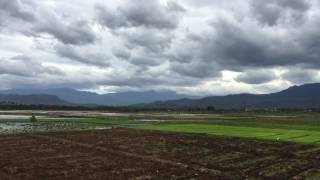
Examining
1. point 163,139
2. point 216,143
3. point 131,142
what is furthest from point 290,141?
point 131,142

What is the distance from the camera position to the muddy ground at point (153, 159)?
24094 mm

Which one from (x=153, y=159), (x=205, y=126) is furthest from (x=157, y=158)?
(x=205, y=126)

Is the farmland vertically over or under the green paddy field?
under

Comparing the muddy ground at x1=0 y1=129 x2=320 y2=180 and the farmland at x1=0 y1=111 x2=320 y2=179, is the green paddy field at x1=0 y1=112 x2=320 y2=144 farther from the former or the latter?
the muddy ground at x1=0 y1=129 x2=320 y2=180

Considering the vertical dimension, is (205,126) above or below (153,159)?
above

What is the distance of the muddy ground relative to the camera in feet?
79.0

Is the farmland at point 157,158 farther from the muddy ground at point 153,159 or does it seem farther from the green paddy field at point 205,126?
the green paddy field at point 205,126

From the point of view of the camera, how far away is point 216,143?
40469 mm

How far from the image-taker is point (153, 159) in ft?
97.3

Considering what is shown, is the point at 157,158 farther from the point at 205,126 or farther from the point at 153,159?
the point at 205,126

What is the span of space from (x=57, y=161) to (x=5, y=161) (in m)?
3.07

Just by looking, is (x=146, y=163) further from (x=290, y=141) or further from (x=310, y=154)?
(x=290, y=141)

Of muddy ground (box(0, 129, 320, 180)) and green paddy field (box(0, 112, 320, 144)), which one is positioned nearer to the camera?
muddy ground (box(0, 129, 320, 180))

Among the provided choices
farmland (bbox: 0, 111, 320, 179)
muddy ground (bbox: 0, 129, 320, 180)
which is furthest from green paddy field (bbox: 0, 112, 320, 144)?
muddy ground (bbox: 0, 129, 320, 180)
